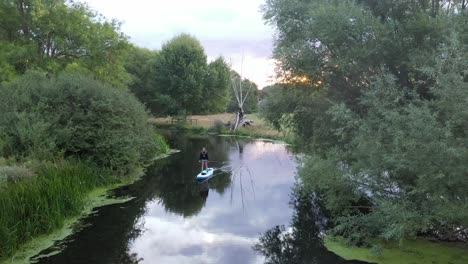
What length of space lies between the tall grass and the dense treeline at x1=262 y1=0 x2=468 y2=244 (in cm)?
731

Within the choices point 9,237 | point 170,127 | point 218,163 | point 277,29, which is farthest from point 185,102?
point 9,237

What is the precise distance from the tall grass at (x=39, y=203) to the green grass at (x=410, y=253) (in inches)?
310

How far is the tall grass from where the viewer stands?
32.1ft

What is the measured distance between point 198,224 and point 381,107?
6937 mm

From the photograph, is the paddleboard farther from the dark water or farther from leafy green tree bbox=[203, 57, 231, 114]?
leafy green tree bbox=[203, 57, 231, 114]

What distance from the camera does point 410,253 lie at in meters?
10.7

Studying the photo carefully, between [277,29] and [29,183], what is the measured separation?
9.62 metres

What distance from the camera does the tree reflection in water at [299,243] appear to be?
35.0 ft

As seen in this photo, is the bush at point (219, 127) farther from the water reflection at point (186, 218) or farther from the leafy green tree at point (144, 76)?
the water reflection at point (186, 218)

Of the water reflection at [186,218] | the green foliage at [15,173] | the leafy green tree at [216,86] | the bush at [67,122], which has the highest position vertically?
the leafy green tree at [216,86]

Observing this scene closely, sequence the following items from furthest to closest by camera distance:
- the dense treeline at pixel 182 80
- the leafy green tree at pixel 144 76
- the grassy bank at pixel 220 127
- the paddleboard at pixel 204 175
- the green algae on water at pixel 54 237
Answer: the leafy green tree at pixel 144 76 < the dense treeline at pixel 182 80 < the grassy bank at pixel 220 127 < the paddleboard at pixel 204 175 < the green algae on water at pixel 54 237

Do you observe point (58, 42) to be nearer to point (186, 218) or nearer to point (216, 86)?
point (186, 218)

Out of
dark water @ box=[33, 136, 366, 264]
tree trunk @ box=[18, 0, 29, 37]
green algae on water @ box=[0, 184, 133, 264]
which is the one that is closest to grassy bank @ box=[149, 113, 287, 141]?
dark water @ box=[33, 136, 366, 264]

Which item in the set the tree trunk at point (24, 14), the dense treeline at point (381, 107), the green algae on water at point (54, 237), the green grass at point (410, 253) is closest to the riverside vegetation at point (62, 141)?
the green algae on water at point (54, 237)
